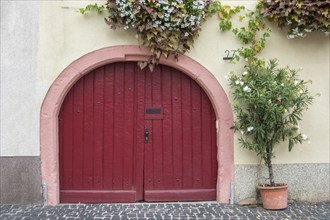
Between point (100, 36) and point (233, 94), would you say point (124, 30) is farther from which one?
point (233, 94)

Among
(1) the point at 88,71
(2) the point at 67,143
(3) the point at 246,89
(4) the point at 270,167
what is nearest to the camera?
(3) the point at 246,89

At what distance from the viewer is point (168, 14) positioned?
5.66 meters

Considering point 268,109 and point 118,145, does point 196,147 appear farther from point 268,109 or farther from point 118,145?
point 268,109

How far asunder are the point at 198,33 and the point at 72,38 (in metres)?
1.79

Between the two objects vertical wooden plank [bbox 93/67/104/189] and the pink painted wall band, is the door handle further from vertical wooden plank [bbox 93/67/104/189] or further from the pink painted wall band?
the pink painted wall band

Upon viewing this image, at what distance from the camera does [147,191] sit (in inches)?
247

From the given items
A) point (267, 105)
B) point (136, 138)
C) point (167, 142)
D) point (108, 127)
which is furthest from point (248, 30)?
point (108, 127)

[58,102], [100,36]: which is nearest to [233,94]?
[100,36]

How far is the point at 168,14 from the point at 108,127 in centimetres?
187

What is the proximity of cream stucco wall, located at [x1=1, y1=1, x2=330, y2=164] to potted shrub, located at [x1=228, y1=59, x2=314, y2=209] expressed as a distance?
0.76 feet

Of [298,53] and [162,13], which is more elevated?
[162,13]

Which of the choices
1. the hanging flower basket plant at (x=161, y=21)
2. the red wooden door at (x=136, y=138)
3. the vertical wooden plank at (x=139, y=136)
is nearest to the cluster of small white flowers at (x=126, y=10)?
the hanging flower basket plant at (x=161, y=21)

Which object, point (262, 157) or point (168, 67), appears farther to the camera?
point (168, 67)

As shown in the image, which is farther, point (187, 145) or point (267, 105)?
point (187, 145)
